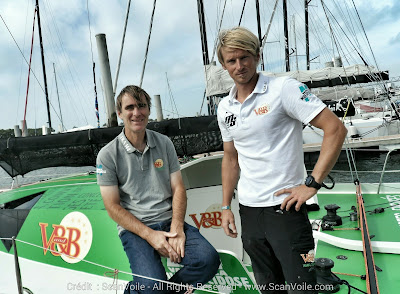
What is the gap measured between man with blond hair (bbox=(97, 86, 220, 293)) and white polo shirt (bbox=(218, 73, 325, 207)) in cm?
57

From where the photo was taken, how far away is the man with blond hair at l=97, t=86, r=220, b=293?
2.02 m

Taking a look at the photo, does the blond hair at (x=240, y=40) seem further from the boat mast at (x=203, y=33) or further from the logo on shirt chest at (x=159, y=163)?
the boat mast at (x=203, y=33)

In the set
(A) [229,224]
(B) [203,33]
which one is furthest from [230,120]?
(B) [203,33]

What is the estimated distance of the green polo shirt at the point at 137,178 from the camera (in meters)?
2.19

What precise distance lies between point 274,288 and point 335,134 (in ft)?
3.11

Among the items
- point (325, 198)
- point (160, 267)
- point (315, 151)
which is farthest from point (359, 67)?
point (160, 267)

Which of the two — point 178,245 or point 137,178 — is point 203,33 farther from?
point 178,245

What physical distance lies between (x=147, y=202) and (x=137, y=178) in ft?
0.57

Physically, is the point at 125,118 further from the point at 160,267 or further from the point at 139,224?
the point at 160,267

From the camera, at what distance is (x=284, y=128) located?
1.69m

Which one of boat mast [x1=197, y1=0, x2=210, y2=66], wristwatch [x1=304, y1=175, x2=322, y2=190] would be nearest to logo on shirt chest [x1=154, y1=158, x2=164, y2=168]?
wristwatch [x1=304, y1=175, x2=322, y2=190]

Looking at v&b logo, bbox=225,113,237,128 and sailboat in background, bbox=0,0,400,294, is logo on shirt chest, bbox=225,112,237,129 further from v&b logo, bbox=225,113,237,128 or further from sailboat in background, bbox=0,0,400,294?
sailboat in background, bbox=0,0,400,294

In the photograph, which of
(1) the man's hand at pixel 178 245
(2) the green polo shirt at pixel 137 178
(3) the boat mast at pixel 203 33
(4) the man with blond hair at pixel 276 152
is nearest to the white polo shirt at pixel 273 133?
(4) the man with blond hair at pixel 276 152

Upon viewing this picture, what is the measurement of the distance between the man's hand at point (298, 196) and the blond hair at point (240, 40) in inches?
28.7
